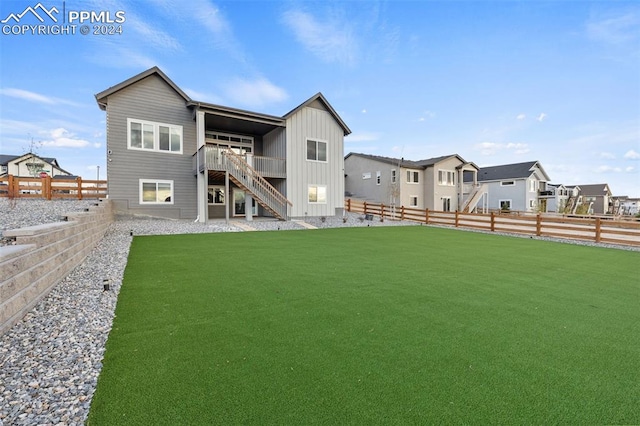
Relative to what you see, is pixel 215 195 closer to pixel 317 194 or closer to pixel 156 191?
pixel 156 191

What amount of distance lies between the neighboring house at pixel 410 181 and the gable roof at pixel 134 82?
707 inches

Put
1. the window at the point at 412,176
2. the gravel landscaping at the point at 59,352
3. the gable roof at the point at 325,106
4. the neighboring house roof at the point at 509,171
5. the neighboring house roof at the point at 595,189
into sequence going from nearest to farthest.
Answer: the gravel landscaping at the point at 59,352 → the gable roof at the point at 325,106 → the window at the point at 412,176 → the neighboring house roof at the point at 509,171 → the neighboring house roof at the point at 595,189

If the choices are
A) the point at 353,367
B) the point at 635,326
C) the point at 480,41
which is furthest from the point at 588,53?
the point at 353,367

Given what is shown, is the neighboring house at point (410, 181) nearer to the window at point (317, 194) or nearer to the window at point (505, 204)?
the window at point (505, 204)

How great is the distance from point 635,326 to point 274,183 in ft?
52.5

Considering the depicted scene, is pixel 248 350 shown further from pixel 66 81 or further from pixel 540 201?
pixel 540 201

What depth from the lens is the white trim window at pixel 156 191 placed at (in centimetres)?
1423

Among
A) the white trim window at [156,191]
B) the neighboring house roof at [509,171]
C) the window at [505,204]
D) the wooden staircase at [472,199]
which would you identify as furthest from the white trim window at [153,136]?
the neighboring house roof at [509,171]

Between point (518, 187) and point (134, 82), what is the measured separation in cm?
3915

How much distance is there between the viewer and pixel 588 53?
44.2 feet

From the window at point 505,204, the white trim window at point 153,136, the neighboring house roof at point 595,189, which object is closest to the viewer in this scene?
the white trim window at point 153,136

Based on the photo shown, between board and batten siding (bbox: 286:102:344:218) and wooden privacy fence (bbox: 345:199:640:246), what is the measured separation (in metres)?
4.20

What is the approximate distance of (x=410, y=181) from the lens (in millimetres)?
27031

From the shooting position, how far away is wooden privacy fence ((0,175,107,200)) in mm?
13211
